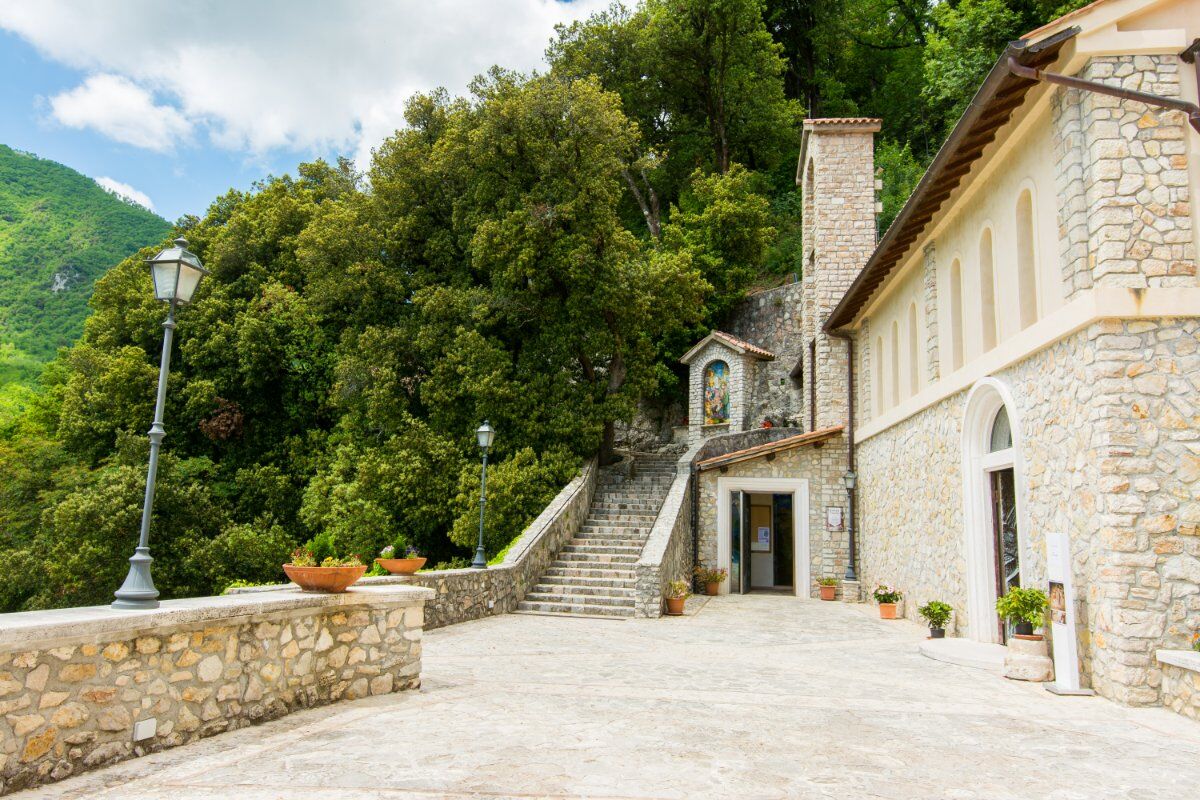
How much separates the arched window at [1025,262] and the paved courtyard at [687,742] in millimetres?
3883

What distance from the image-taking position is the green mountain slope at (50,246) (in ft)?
146

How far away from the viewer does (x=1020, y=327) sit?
8.49m

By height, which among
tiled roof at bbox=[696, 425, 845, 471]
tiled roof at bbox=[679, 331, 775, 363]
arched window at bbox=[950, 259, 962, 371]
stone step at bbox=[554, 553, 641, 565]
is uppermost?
tiled roof at bbox=[679, 331, 775, 363]

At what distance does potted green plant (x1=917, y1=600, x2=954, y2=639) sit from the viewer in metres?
10.2

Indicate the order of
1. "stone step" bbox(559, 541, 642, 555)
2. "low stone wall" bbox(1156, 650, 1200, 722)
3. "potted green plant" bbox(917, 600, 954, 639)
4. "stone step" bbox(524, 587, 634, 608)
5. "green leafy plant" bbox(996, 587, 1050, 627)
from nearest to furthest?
"low stone wall" bbox(1156, 650, 1200, 722) < "green leafy plant" bbox(996, 587, 1050, 627) < "potted green plant" bbox(917, 600, 954, 639) < "stone step" bbox(524, 587, 634, 608) < "stone step" bbox(559, 541, 642, 555)

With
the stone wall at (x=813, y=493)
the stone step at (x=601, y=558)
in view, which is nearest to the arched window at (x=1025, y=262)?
the stone step at (x=601, y=558)

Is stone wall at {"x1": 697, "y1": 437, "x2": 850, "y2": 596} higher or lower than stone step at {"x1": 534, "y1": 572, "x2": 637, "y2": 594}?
higher

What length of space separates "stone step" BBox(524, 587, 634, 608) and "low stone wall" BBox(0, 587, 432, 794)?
718cm

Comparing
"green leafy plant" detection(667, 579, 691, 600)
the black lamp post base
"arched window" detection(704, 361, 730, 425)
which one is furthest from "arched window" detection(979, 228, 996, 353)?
"arched window" detection(704, 361, 730, 425)

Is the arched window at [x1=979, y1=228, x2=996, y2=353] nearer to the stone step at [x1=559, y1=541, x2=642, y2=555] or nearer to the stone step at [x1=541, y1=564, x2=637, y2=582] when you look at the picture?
the stone step at [x1=541, y1=564, x2=637, y2=582]

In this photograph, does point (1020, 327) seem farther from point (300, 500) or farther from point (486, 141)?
point (300, 500)

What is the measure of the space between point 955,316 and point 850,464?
7.40 metres

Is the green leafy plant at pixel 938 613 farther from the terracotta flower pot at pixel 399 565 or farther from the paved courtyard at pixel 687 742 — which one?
the terracotta flower pot at pixel 399 565

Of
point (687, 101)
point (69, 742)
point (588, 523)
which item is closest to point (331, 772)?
point (69, 742)
